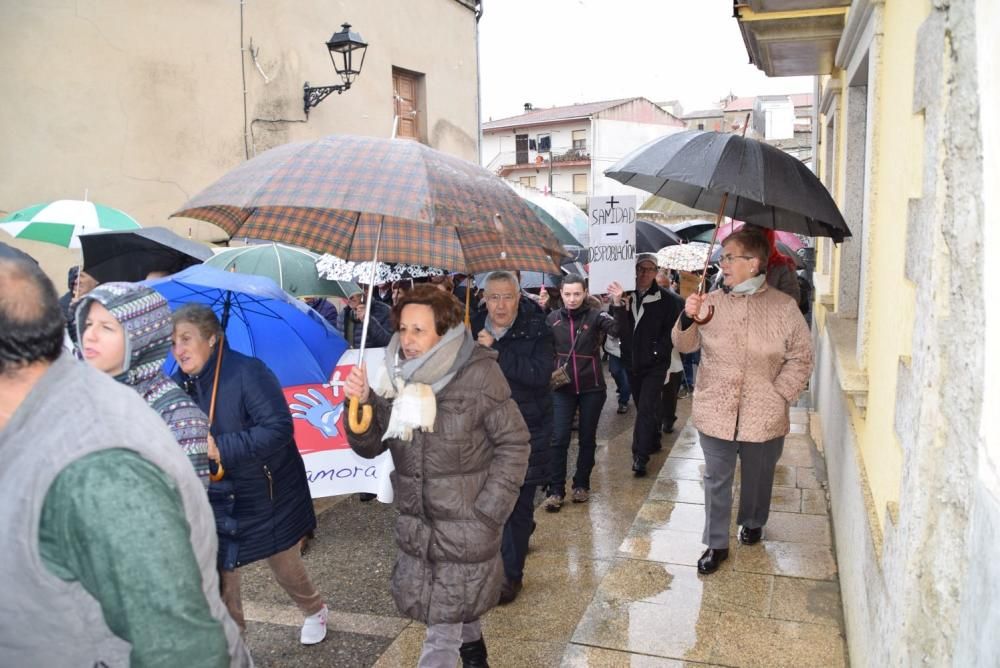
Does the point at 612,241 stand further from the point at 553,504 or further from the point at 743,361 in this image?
the point at 553,504

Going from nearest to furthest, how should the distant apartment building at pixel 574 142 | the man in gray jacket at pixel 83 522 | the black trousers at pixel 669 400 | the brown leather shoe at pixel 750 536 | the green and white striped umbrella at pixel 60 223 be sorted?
the man in gray jacket at pixel 83 522, the brown leather shoe at pixel 750 536, the green and white striped umbrella at pixel 60 223, the black trousers at pixel 669 400, the distant apartment building at pixel 574 142

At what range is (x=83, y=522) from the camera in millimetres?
1322

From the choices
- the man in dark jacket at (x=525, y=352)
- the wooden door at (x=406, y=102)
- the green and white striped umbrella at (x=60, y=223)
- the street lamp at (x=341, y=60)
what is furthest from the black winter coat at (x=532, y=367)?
the wooden door at (x=406, y=102)

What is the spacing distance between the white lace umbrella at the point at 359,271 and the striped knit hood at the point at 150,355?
3478 mm

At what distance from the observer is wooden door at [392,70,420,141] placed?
41.9 feet

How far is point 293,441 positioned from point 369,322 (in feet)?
8.85

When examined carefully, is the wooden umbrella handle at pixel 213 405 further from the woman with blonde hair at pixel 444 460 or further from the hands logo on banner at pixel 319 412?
the hands logo on banner at pixel 319 412

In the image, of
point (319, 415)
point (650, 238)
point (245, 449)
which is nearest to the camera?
point (245, 449)

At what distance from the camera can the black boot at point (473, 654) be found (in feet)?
11.0

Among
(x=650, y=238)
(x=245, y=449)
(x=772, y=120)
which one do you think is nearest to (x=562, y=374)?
(x=650, y=238)

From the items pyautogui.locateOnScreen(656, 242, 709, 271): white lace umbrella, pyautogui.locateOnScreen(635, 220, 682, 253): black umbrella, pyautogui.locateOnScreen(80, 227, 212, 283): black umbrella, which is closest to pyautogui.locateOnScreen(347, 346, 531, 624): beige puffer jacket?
pyautogui.locateOnScreen(80, 227, 212, 283): black umbrella

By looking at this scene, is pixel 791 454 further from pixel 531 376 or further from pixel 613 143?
pixel 613 143

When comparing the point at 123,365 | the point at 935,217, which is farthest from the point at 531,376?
the point at 935,217

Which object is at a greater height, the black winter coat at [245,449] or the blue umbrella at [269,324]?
the blue umbrella at [269,324]
